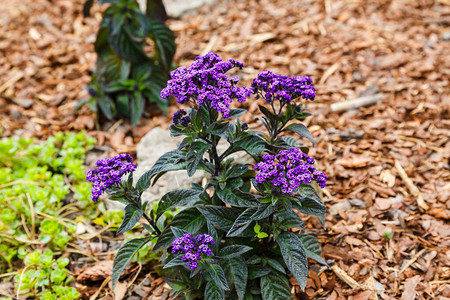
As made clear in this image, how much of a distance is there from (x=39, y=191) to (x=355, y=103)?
3.00 m

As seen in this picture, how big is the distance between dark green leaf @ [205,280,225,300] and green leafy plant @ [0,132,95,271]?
4.41 feet

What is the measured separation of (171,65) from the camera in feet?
14.3

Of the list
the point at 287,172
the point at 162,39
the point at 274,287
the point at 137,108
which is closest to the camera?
the point at 287,172

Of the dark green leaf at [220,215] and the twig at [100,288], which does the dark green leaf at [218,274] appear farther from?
the twig at [100,288]

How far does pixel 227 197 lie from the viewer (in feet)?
7.47

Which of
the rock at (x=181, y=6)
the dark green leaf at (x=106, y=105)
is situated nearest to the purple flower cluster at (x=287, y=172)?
the dark green leaf at (x=106, y=105)

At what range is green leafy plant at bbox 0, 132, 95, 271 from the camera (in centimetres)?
312

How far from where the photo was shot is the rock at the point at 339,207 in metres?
3.17

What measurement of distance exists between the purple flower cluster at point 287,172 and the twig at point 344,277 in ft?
3.04

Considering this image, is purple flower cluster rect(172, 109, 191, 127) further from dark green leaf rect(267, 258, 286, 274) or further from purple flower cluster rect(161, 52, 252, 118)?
dark green leaf rect(267, 258, 286, 274)

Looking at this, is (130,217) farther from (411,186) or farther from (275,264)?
(411,186)

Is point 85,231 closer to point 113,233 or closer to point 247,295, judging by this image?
point 113,233

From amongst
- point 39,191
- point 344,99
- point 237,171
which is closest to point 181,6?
point 344,99

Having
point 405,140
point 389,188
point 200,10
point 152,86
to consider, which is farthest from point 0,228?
point 200,10
